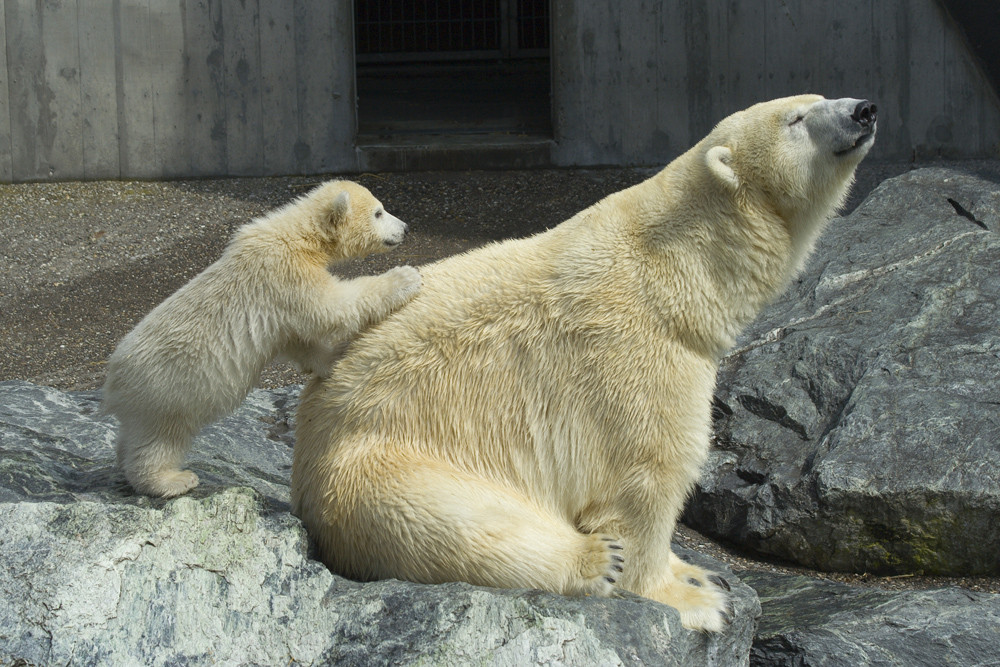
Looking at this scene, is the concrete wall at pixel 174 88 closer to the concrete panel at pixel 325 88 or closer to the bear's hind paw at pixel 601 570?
the concrete panel at pixel 325 88

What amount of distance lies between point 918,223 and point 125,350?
5.04 metres

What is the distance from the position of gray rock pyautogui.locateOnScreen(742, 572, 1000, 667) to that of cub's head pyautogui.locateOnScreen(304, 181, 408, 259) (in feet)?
6.36

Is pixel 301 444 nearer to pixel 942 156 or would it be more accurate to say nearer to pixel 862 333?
pixel 862 333

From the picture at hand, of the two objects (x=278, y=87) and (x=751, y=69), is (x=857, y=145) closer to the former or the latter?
(x=751, y=69)

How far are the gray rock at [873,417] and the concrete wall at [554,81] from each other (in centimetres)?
497

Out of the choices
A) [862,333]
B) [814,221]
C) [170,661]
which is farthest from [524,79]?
[170,661]

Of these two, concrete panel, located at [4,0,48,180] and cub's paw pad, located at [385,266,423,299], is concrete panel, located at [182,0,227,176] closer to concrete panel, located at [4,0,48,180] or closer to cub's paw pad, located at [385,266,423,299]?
concrete panel, located at [4,0,48,180]

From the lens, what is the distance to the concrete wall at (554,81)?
10492 mm

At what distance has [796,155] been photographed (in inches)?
124

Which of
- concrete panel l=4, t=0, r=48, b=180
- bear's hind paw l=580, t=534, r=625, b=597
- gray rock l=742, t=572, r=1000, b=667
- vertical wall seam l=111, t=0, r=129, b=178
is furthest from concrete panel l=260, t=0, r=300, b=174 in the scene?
bear's hind paw l=580, t=534, r=625, b=597

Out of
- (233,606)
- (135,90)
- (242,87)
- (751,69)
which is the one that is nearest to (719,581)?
(233,606)

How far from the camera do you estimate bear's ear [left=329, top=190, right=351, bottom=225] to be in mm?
3408

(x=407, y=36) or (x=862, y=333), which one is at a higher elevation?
(x=407, y=36)

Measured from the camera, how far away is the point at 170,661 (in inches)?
104
